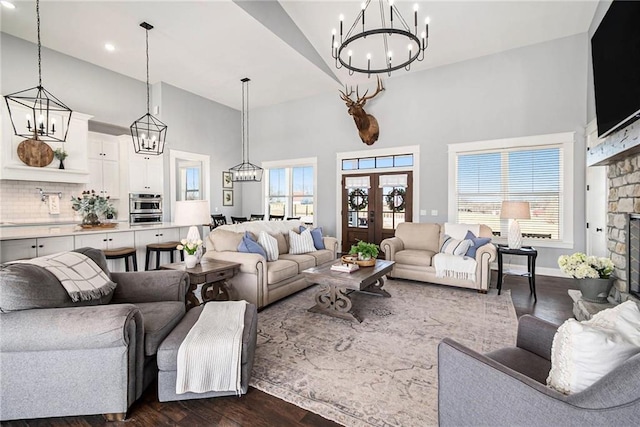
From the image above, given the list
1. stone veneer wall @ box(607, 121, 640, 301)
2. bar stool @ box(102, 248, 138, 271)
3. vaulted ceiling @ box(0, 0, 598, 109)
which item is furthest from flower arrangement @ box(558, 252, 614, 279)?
bar stool @ box(102, 248, 138, 271)

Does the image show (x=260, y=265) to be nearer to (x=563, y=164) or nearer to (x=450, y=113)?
(x=450, y=113)

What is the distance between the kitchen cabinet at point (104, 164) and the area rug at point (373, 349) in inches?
180

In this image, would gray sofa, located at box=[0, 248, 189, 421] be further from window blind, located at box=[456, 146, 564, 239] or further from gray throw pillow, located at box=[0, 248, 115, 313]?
window blind, located at box=[456, 146, 564, 239]

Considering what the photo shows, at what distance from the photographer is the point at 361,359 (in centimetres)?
240

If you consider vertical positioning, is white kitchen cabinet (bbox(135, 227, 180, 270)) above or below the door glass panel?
below

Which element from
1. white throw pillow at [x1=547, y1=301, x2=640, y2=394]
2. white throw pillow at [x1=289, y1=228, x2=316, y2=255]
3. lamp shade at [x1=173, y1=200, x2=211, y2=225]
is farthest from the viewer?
white throw pillow at [x1=289, y1=228, x2=316, y2=255]

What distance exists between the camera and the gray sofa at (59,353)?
1593mm

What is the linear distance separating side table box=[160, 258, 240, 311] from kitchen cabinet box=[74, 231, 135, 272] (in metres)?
1.41

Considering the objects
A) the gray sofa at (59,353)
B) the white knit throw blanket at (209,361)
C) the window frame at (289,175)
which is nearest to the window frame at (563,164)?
the window frame at (289,175)

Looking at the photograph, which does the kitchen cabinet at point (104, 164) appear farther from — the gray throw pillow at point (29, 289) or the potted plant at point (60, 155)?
the gray throw pillow at point (29, 289)

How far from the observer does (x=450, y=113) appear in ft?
19.4

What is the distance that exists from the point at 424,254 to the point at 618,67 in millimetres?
3061

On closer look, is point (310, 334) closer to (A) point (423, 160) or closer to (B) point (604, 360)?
(B) point (604, 360)

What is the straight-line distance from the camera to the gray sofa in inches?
62.7
